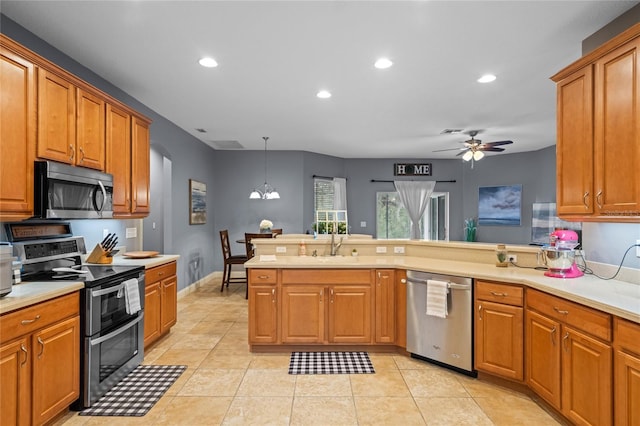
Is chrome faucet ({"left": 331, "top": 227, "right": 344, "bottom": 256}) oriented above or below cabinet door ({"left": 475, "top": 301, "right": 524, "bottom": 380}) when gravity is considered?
above

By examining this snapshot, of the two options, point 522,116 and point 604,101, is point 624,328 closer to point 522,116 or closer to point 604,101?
point 604,101

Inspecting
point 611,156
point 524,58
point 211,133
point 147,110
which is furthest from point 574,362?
point 211,133

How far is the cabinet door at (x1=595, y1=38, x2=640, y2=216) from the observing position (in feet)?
6.92

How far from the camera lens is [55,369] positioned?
222 centimetres

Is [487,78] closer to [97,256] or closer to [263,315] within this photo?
[263,315]

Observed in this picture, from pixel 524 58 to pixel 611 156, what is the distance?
137 centimetres

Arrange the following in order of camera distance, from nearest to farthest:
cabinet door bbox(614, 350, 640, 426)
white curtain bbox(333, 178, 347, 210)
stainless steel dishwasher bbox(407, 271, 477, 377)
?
A: cabinet door bbox(614, 350, 640, 426), stainless steel dishwasher bbox(407, 271, 477, 377), white curtain bbox(333, 178, 347, 210)

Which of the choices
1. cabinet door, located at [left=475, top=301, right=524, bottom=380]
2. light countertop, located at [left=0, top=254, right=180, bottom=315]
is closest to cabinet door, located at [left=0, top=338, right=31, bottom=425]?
light countertop, located at [left=0, top=254, right=180, bottom=315]

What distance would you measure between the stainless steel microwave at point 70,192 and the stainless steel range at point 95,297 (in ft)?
1.22

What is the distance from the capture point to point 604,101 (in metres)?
2.31

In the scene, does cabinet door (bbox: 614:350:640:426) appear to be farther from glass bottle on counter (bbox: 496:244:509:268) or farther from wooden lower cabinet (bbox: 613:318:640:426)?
glass bottle on counter (bbox: 496:244:509:268)

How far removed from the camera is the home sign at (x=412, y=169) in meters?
8.58

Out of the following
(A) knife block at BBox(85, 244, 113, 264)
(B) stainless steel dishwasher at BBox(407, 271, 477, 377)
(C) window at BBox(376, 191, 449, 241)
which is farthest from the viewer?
(C) window at BBox(376, 191, 449, 241)

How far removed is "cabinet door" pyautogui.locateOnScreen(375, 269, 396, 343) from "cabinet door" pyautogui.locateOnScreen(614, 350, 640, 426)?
5.86ft
